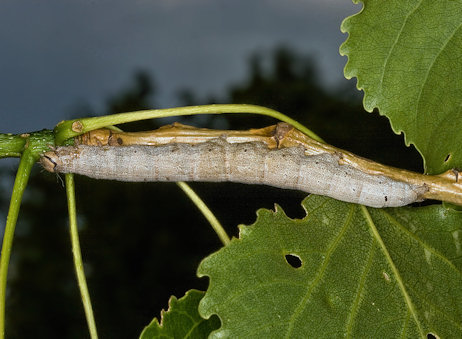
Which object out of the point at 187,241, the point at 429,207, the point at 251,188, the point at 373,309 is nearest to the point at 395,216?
the point at 429,207

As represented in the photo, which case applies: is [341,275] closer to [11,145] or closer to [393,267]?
[393,267]

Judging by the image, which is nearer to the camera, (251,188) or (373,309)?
(373,309)

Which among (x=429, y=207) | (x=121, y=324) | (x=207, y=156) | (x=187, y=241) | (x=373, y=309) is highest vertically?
(x=187, y=241)

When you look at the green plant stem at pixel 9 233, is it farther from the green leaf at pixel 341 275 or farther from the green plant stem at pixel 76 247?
the green leaf at pixel 341 275

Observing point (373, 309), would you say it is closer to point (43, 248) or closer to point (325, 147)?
point (325, 147)

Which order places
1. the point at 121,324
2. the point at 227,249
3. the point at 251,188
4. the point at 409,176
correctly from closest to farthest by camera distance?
the point at 227,249 < the point at 409,176 < the point at 251,188 < the point at 121,324

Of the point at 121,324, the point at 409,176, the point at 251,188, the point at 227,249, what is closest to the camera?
the point at 227,249
